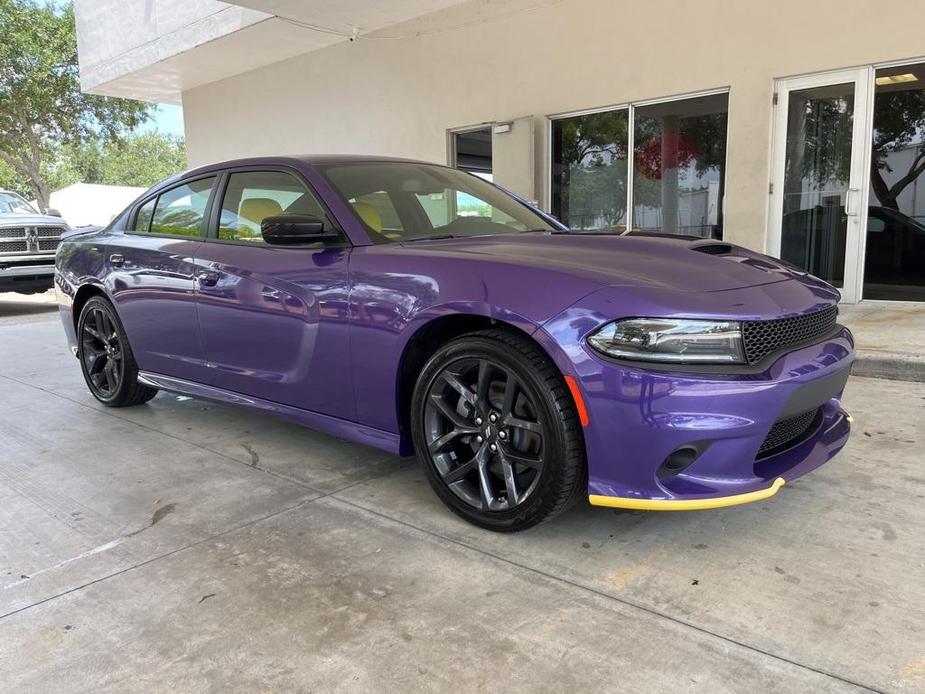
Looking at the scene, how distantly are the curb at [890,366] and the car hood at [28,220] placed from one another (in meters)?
11.5

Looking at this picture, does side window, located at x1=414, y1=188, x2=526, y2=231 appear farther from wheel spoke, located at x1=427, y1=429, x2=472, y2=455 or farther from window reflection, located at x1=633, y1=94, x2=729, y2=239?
window reflection, located at x1=633, y1=94, x2=729, y2=239

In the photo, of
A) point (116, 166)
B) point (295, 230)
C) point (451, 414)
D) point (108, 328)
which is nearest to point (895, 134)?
point (451, 414)

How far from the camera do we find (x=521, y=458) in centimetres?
257

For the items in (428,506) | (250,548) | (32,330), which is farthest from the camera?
(32,330)

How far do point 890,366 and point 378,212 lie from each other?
408 centimetres

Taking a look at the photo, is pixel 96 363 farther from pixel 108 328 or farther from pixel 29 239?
pixel 29 239

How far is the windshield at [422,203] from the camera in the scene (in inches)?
129

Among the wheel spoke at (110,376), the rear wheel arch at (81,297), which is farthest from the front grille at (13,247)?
the wheel spoke at (110,376)

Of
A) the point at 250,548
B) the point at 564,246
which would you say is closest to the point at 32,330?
the point at 250,548

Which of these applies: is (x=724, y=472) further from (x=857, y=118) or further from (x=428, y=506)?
(x=857, y=118)

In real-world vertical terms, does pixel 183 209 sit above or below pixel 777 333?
above

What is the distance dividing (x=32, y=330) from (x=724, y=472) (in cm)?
923

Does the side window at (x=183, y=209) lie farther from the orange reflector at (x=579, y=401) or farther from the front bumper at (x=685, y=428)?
Result: the front bumper at (x=685, y=428)

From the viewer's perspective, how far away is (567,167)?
31.4ft
